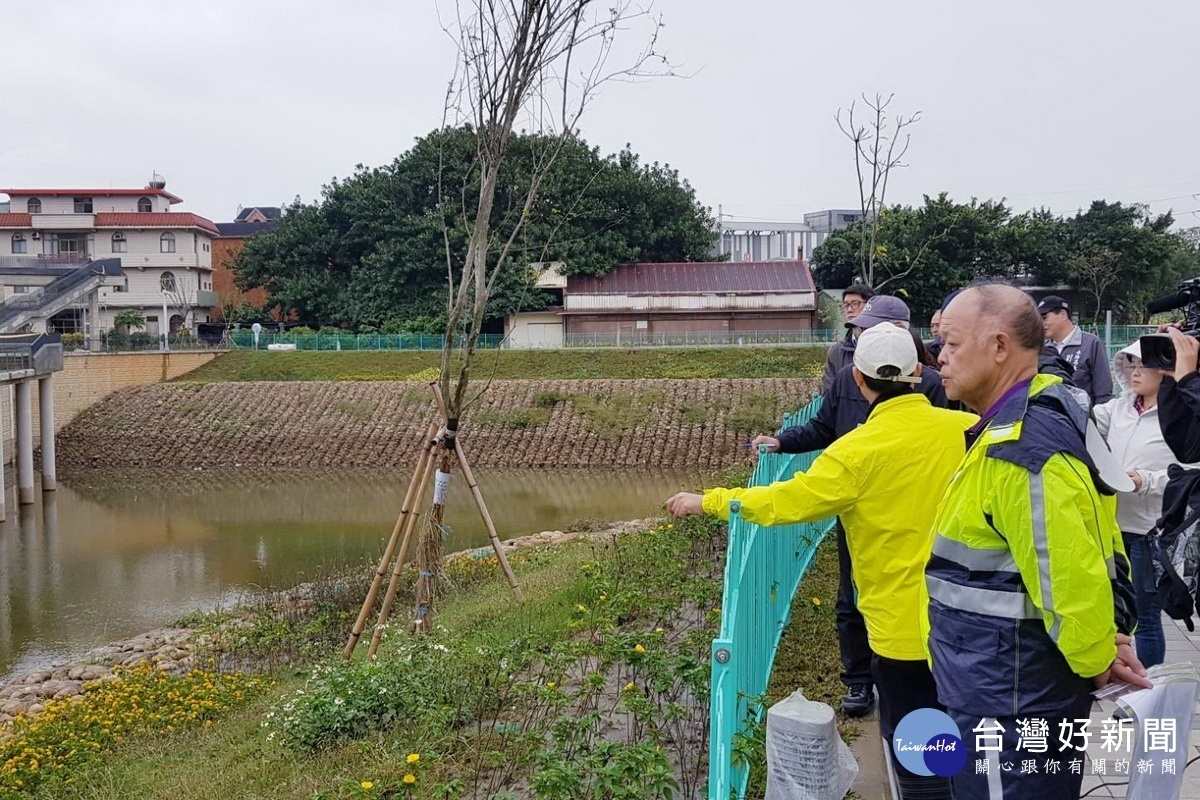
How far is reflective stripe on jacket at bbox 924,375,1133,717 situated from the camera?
234cm

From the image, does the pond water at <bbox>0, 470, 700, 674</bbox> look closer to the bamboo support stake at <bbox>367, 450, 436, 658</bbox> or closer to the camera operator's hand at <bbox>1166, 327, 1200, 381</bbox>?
the bamboo support stake at <bbox>367, 450, 436, 658</bbox>

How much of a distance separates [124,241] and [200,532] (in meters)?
29.6

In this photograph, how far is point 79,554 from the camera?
15133mm

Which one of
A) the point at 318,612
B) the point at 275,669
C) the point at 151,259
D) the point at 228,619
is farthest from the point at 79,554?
the point at 151,259

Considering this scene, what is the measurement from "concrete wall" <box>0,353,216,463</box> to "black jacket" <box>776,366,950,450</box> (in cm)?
2609

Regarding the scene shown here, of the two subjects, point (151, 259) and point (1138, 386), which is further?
Answer: point (151, 259)

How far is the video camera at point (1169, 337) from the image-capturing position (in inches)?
141

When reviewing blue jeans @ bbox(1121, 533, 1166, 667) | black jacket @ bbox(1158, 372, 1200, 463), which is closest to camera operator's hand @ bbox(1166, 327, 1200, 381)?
black jacket @ bbox(1158, 372, 1200, 463)

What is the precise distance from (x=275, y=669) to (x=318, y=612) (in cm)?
182

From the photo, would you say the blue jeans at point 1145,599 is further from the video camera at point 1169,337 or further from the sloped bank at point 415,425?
the sloped bank at point 415,425

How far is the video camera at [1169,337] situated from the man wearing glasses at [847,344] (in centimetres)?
132

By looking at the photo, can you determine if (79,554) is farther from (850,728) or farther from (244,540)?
(850,728)

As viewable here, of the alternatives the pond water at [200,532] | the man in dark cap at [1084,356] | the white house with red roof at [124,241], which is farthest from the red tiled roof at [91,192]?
the man in dark cap at [1084,356]

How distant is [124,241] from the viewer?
137 feet
